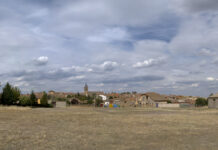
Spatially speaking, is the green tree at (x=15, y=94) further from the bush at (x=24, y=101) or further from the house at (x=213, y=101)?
the house at (x=213, y=101)

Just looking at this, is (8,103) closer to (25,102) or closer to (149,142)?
(25,102)

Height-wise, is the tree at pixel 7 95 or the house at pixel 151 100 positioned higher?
the tree at pixel 7 95

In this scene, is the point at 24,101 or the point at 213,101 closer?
the point at 24,101

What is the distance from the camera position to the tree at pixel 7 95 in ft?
209

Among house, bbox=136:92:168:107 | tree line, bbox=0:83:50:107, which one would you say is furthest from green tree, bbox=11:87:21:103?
house, bbox=136:92:168:107

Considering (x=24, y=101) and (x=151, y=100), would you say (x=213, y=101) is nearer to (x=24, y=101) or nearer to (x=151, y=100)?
(x=151, y=100)

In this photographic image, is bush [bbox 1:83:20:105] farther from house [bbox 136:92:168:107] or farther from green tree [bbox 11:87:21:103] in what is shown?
house [bbox 136:92:168:107]

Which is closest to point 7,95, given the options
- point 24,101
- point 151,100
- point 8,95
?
point 8,95

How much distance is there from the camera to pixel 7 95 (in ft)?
209

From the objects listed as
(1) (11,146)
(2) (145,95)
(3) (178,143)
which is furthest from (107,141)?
(2) (145,95)

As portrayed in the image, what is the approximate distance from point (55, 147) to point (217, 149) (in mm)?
8645

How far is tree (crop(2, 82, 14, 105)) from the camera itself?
63.8 m

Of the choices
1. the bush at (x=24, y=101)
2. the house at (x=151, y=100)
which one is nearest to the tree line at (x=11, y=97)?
the bush at (x=24, y=101)

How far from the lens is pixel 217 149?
12.5 metres
